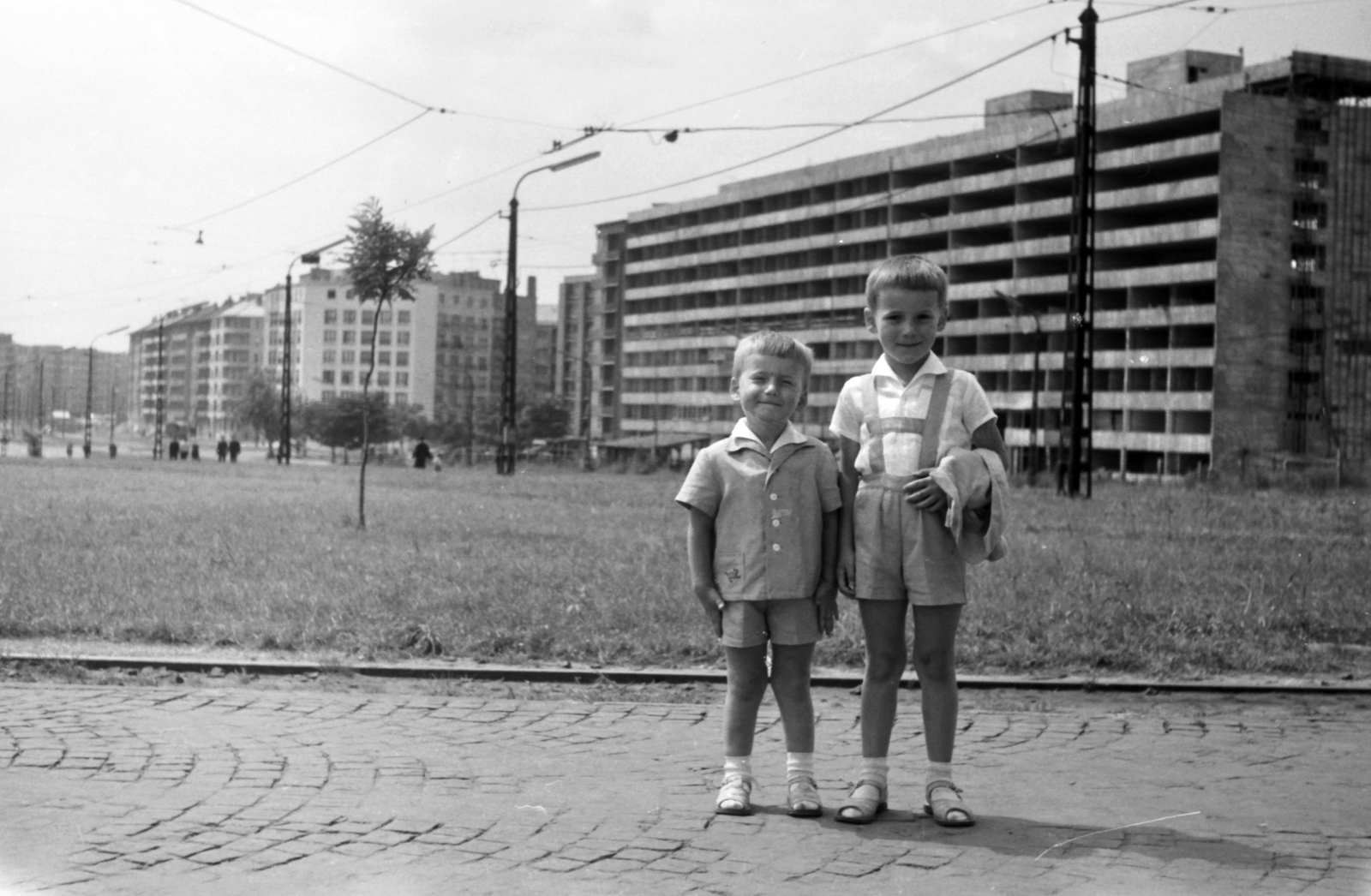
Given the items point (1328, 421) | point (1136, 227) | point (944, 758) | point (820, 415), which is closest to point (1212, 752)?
point (944, 758)

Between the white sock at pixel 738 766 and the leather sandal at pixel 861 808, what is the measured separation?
345mm

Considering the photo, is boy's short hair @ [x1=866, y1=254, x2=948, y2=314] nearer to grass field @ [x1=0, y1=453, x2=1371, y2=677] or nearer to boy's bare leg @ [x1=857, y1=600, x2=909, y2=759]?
boy's bare leg @ [x1=857, y1=600, x2=909, y2=759]

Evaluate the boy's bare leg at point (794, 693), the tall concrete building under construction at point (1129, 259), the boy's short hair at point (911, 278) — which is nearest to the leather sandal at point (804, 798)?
the boy's bare leg at point (794, 693)

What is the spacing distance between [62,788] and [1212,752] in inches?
179

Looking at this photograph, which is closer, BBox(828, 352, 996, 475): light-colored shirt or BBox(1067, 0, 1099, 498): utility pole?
BBox(828, 352, 996, 475): light-colored shirt

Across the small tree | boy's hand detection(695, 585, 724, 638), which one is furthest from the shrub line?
the small tree

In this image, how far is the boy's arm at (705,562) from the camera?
209 inches

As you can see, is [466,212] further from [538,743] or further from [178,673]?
[538,743]

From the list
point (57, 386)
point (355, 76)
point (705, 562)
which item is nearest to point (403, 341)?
point (57, 386)

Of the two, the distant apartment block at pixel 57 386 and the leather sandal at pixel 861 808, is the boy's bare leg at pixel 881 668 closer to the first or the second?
the leather sandal at pixel 861 808

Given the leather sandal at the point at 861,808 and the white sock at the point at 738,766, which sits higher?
the white sock at the point at 738,766

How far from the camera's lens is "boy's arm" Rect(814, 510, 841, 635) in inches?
207

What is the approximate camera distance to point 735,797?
17.1 feet

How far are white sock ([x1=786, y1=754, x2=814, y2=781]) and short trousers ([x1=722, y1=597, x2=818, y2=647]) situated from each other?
40 cm
